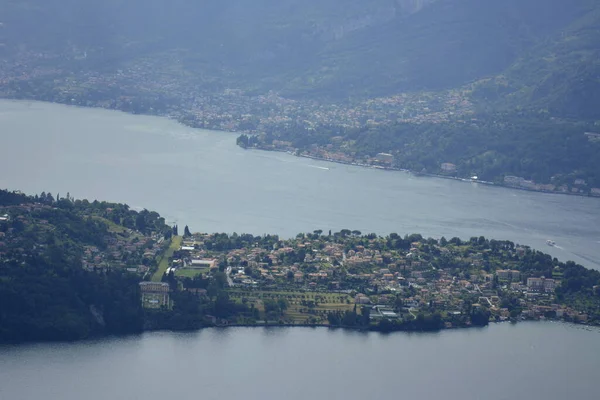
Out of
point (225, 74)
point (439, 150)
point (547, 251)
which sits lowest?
point (547, 251)

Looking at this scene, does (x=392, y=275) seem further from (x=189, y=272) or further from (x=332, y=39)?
(x=332, y=39)

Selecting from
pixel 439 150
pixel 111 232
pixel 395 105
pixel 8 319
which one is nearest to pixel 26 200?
pixel 111 232

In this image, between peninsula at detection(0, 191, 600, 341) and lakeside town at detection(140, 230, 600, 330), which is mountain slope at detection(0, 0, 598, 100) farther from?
peninsula at detection(0, 191, 600, 341)

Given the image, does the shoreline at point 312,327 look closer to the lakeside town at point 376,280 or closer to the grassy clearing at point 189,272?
the lakeside town at point 376,280

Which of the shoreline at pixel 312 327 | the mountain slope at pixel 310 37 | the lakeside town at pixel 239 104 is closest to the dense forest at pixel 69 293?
the shoreline at pixel 312 327

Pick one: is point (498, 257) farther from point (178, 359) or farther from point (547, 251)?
point (178, 359)

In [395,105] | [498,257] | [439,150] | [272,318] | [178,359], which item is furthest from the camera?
[395,105]
